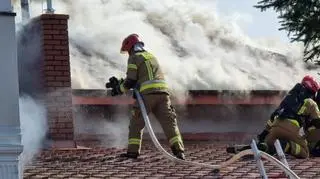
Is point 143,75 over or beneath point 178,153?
over

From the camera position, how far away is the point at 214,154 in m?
9.54

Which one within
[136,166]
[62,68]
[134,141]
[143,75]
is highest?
[62,68]

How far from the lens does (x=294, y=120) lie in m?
9.24

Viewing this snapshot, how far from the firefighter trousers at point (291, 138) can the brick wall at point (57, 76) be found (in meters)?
2.49

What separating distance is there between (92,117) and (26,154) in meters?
2.69

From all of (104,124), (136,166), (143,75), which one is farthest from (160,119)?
(104,124)

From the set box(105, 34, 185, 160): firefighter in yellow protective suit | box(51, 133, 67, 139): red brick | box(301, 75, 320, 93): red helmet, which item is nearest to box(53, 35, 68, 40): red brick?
box(51, 133, 67, 139): red brick

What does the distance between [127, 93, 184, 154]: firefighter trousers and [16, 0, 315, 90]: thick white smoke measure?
3682mm

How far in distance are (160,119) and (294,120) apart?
162 centimetres

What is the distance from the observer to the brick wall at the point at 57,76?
966 centimetres

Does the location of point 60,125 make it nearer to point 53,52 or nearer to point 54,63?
point 54,63

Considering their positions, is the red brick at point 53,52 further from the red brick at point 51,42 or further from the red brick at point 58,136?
the red brick at point 58,136

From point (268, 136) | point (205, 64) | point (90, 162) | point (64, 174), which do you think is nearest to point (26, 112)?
point (90, 162)

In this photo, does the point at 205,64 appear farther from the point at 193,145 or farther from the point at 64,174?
the point at 64,174
